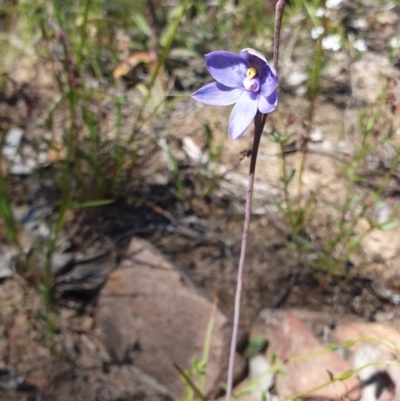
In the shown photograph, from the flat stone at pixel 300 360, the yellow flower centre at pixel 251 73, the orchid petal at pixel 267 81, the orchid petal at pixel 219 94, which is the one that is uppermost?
the yellow flower centre at pixel 251 73

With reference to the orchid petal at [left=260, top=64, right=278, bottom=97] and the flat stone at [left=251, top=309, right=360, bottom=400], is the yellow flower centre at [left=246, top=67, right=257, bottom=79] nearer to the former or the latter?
the orchid petal at [left=260, top=64, right=278, bottom=97]

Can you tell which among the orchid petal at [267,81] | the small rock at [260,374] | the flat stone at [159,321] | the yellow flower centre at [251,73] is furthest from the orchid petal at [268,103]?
the small rock at [260,374]

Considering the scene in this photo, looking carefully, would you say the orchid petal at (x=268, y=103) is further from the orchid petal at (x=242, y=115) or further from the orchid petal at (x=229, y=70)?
Answer: the orchid petal at (x=229, y=70)

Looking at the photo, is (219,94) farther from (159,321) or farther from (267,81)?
(159,321)

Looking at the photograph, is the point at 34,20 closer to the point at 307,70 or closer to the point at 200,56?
the point at 200,56

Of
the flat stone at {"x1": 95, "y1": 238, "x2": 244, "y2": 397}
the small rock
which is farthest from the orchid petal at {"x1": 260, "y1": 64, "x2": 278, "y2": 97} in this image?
the small rock

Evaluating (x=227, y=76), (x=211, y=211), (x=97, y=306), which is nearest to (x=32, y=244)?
(x=97, y=306)

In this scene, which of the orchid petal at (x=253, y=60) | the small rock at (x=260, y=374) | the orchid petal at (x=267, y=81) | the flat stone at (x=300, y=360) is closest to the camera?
the orchid petal at (x=267, y=81)
